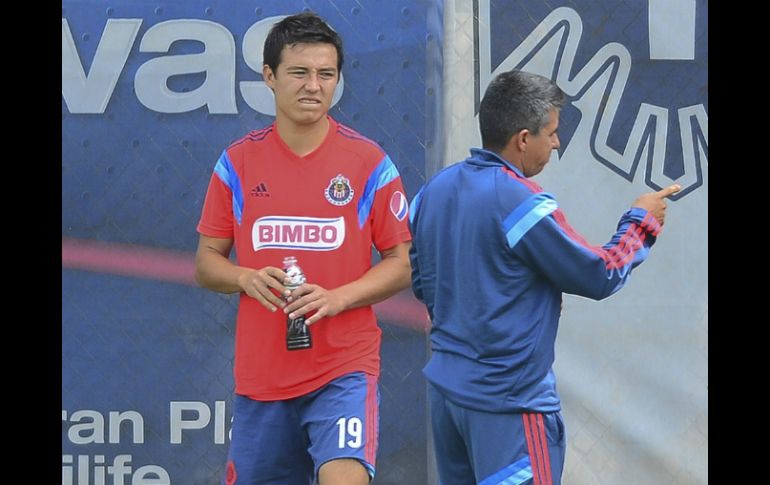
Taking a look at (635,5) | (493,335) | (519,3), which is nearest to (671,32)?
(635,5)

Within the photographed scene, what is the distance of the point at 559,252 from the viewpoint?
3.83 m

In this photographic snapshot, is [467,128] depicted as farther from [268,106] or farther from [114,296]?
[114,296]

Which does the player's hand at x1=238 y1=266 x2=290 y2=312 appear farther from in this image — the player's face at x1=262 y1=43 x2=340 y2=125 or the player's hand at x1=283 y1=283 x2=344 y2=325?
the player's face at x1=262 y1=43 x2=340 y2=125

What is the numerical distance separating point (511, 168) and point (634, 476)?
2327mm

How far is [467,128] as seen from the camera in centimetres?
564

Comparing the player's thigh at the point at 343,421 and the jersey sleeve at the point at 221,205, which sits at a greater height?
the jersey sleeve at the point at 221,205

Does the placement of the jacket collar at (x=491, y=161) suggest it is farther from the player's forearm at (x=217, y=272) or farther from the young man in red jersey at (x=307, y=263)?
the player's forearm at (x=217, y=272)

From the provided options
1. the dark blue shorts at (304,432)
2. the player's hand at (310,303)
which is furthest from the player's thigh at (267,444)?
the player's hand at (310,303)

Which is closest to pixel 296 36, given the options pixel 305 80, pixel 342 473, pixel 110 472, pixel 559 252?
pixel 305 80

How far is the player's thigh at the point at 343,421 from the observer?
4348 millimetres

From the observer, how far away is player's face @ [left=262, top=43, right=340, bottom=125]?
449cm

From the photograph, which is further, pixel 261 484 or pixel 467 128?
pixel 467 128

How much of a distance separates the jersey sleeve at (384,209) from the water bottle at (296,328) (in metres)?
0.39

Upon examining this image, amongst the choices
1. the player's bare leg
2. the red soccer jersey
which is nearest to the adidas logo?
the red soccer jersey
